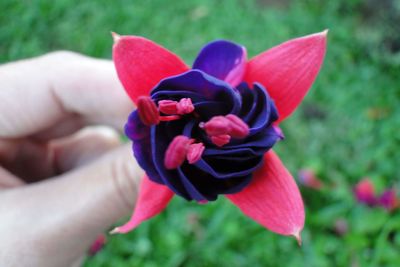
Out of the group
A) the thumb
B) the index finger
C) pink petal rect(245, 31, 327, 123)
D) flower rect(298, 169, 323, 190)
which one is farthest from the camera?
flower rect(298, 169, 323, 190)

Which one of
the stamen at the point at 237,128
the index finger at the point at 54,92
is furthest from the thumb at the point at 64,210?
the stamen at the point at 237,128

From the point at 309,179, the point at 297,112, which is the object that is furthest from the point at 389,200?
the point at 297,112

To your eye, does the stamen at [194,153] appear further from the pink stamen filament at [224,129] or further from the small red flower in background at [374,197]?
the small red flower in background at [374,197]

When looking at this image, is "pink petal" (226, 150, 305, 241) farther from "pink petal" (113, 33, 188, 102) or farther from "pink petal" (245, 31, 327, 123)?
"pink petal" (113, 33, 188, 102)

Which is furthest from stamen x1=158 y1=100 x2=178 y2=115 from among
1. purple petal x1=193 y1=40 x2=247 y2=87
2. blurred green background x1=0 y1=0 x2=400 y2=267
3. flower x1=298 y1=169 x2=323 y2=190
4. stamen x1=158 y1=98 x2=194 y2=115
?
flower x1=298 y1=169 x2=323 y2=190

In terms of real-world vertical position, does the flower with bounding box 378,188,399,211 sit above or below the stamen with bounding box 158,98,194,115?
below

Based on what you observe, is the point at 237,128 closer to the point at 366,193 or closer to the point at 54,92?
the point at 54,92
